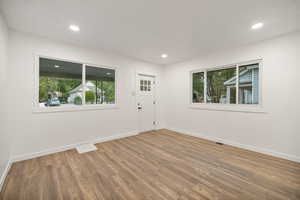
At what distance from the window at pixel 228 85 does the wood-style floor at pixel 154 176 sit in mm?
1358

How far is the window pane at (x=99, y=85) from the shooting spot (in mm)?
3508

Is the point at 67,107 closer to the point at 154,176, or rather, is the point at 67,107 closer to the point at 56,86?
the point at 56,86

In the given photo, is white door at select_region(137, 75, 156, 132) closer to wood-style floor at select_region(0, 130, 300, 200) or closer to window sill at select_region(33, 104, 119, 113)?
window sill at select_region(33, 104, 119, 113)

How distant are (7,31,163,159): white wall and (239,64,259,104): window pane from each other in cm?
336

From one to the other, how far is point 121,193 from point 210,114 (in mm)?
3178

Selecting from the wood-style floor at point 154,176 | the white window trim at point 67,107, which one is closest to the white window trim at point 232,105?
the wood-style floor at point 154,176

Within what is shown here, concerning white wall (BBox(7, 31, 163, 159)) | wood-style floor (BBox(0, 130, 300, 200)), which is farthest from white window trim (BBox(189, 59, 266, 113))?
white wall (BBox(7, 31, 163, 159))

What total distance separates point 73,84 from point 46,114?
0.91m

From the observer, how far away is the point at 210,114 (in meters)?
3.84

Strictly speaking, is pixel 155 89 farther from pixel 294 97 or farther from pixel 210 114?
Result: pixel 294 97

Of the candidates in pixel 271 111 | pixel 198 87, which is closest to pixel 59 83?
pixel 198 87

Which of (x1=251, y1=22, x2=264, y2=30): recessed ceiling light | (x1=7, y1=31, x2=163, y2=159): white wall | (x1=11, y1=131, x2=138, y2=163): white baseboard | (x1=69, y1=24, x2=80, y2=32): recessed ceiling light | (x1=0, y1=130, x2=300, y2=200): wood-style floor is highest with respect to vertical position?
(x1=251, y1=22, x2=264, y2=30): recessed ceiling light

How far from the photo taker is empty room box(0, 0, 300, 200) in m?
1.86

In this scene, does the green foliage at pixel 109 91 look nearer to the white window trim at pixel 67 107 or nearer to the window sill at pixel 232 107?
the white window trim at pixel 67 107
